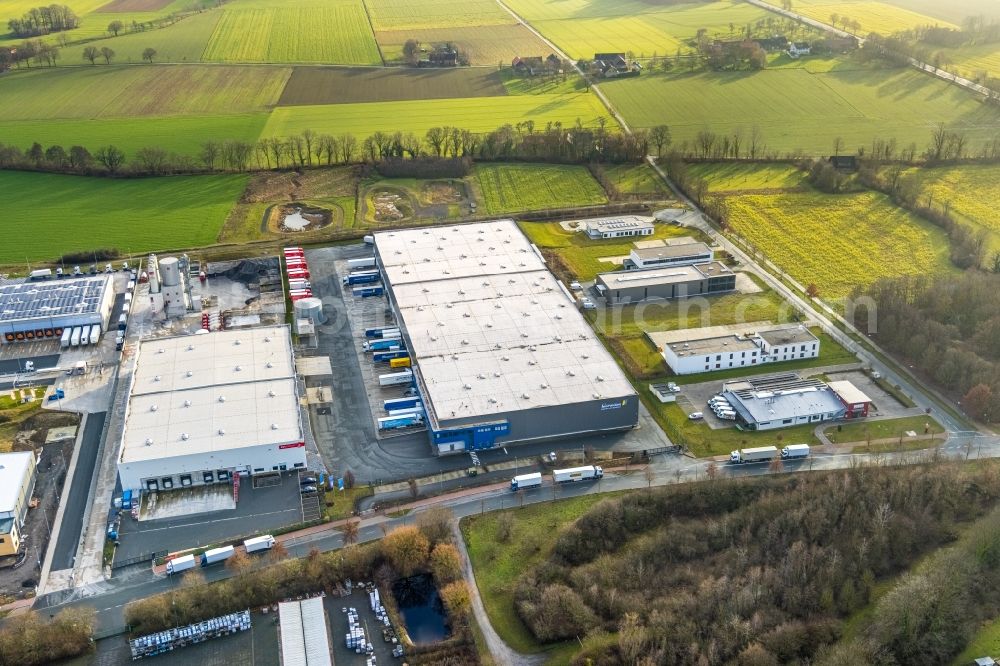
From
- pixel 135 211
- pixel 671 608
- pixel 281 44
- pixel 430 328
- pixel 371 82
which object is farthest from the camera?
pixel 281 44

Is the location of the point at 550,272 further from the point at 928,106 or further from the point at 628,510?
the point at 928,106

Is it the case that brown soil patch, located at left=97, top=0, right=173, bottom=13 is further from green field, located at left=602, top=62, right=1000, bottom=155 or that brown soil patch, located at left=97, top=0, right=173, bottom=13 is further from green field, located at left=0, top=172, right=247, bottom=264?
green field, located at left=602, top=62, right=1000, bottom=155

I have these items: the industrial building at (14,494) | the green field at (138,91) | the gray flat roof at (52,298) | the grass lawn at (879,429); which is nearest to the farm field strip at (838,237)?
the grass lawn at (879,429)

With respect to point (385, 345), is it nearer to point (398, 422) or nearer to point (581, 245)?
point (398, 422)

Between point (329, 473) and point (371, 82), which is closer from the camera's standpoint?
point (329, 473)

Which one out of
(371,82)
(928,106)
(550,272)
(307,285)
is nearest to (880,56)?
(928,106)

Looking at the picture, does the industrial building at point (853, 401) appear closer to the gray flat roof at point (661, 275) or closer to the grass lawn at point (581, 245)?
the gray flat roof at point (661, 275)
